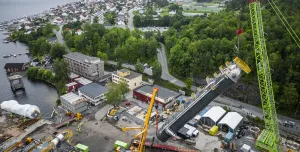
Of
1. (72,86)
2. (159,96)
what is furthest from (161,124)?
(72,86)

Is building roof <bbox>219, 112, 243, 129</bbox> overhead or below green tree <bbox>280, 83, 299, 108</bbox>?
below

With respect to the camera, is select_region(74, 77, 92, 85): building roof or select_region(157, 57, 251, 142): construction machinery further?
select_region(74, 77, 92, 85): building roof

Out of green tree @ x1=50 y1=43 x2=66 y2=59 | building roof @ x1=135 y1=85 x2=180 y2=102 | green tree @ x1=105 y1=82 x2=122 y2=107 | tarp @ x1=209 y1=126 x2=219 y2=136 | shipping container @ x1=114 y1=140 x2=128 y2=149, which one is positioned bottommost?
shipping container @ x1=114 y1=140 x2=128 y2=149

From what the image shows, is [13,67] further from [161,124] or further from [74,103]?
[161,124]

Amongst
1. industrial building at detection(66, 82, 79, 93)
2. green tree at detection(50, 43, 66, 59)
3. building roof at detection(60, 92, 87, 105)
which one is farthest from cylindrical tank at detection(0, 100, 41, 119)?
green tree at detection(50, 43, 66, 59)

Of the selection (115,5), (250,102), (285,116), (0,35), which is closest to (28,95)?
(250,102)

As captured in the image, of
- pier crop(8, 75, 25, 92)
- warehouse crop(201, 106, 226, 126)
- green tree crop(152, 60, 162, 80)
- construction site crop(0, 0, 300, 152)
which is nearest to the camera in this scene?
construction site crop(0, 0, 300, 152)

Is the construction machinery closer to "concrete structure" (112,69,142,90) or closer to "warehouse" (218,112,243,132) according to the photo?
"warehouse" (218,112,243,132)
